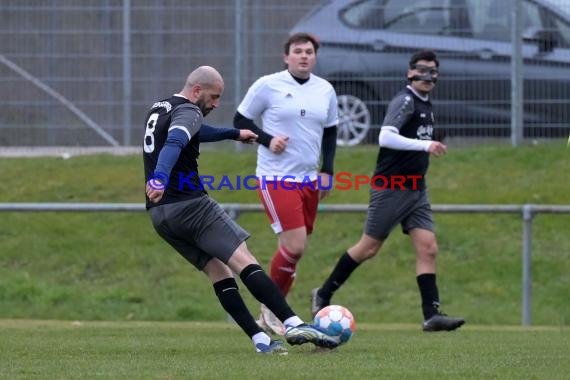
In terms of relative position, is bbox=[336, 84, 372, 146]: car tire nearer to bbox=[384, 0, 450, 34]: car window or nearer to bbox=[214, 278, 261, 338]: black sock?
bbox=[384, 0, 450, 34]: car window

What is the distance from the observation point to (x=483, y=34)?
16.3m

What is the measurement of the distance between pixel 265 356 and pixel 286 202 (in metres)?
2.44

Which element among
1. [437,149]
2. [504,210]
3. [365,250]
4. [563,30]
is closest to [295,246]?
[365,250]

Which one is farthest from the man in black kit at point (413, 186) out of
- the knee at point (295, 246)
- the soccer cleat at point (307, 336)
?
the soccer cleat at point (307, 336)

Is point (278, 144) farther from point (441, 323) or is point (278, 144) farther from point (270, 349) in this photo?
point (270, 349)

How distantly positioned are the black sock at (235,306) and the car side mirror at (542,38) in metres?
8.44

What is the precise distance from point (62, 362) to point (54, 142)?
365 inches

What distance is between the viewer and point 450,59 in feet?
53.7

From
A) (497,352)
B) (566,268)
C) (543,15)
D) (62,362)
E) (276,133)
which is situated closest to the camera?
(62,362)

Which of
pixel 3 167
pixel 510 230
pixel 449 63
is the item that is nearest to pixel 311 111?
pixel 510 230

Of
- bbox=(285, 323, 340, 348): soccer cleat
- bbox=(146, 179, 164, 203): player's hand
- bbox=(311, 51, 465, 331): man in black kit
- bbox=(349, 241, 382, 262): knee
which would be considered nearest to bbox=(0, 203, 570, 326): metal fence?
bbox=(349, 241, 382, 262): knee

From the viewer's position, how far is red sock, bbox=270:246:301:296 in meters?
10.5

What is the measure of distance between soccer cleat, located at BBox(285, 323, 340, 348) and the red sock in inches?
95.8

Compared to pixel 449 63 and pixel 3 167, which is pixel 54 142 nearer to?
pixel 3 167
